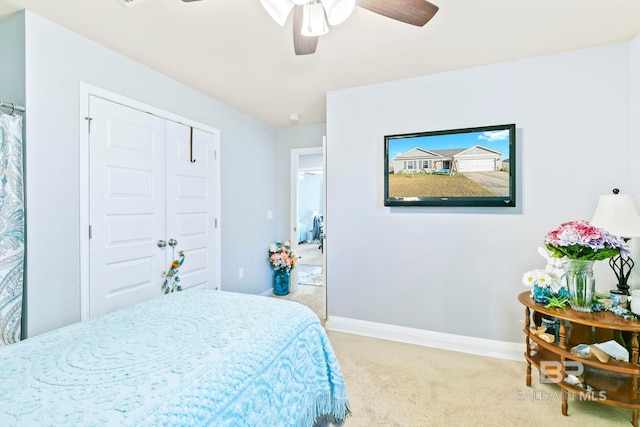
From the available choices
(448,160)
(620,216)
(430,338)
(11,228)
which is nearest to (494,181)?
(448,160)

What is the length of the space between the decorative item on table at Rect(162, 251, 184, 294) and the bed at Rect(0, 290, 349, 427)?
0.90 meters

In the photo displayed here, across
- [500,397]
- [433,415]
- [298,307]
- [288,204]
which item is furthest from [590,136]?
[288,204]

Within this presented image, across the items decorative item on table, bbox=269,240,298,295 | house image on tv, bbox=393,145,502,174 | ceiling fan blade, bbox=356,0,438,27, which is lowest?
decorative item on table, bbox=269,240,298,295

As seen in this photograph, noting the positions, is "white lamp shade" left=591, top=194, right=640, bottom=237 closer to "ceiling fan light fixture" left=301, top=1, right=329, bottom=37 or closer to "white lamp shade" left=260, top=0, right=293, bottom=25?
"ceiling fan light fixture" left=301, top=1, right=329, bottom=37

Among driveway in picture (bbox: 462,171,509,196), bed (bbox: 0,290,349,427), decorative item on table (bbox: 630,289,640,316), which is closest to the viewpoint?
bed (bbox: 0,290,349,427)

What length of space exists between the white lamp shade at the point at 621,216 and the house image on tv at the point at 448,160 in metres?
0.73

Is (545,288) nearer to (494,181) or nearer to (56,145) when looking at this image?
(494,181)

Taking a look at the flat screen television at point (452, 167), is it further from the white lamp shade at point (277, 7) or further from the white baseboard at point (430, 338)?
the white lamp shade at point (277, 7)

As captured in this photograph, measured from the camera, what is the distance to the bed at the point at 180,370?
0.89 m

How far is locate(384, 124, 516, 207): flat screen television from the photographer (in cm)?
238

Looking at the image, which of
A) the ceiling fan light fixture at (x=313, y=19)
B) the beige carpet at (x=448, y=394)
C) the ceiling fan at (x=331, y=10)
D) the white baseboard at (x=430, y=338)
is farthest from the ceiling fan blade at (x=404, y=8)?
the white baseboard at (x=430, y=338)

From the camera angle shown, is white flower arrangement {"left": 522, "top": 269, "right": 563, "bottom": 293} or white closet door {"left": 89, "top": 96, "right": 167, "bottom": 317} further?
white closet door {"left": 89, "top": 96, "right": 167, "bottom": 317}

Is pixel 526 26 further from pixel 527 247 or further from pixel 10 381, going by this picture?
pixel 10 381

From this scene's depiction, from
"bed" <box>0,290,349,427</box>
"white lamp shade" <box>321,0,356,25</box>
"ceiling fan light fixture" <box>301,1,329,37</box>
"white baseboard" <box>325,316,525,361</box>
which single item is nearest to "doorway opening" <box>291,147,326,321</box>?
"white baseboard" <box>325,316,525,361</box>
